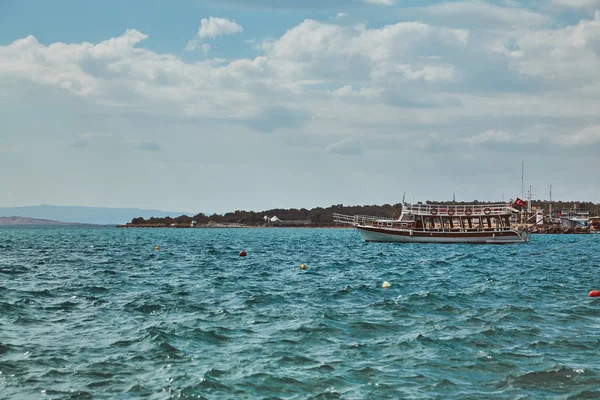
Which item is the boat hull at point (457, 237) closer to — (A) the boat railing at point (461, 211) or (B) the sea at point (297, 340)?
(A) the boat railing at point (461, 211)

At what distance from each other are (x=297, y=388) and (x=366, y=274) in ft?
87.9

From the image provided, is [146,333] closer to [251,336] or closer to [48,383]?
[251,336]

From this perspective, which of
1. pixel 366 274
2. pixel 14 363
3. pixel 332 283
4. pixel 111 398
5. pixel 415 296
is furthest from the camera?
pixel 366 274

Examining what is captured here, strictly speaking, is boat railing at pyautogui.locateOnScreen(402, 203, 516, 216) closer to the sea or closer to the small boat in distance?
the small boat in distance

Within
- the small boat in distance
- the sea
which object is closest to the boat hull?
the small boat in distance

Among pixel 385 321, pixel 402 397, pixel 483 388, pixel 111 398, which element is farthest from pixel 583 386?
pixel 111 398

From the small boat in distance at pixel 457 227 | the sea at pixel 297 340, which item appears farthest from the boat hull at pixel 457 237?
the sea at pixel 297 340

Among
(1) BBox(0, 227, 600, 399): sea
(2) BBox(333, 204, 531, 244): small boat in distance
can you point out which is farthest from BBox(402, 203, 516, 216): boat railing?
(1) BBox(0, 227, 600, 399): sea

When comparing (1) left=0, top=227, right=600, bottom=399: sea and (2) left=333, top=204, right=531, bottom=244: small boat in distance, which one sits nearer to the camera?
(1) left=0, top=227, right=600, bottom=399: sea

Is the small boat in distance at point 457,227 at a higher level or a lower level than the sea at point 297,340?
higher

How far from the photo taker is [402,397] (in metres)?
13.5

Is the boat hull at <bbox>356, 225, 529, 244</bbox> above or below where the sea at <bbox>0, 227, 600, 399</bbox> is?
above

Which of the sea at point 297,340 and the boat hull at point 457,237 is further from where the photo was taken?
the boat hull at point 457,237

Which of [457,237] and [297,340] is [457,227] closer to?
[457,237]
